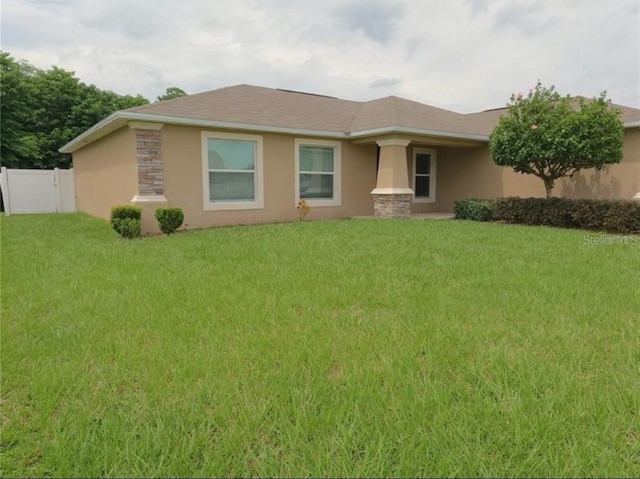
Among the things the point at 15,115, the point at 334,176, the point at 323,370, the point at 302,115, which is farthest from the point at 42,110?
the point at 323,370

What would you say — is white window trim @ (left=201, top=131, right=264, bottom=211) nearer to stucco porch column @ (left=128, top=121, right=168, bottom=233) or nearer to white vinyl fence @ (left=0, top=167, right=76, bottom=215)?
stucco porch column @ (left=128, top=121, right=168, bottom=233)

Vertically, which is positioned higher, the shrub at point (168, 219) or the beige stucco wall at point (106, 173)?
the beige stucco wall at point (106, 173)

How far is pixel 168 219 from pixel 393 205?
671 centimetres

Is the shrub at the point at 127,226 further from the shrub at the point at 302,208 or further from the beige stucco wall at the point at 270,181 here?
the shrub at the point at 302,208

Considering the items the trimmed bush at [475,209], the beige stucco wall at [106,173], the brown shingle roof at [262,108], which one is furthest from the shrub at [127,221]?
the trimmed bush at [475,209]

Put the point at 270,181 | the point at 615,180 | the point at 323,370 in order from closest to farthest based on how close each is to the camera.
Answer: the point at 323,370, the point at 615,180, the point at 270,181

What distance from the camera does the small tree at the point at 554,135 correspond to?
10477 mm

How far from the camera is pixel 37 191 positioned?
733 inches

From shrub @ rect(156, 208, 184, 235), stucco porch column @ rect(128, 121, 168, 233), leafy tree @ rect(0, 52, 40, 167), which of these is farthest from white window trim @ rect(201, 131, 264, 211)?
leafy tree @ rect(0, 52, 40, 167)

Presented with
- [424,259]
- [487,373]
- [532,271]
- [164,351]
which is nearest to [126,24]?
[424,259]

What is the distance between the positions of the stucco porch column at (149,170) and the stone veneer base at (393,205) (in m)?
6.48

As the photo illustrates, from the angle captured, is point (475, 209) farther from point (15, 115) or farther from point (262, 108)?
point (15, 115)

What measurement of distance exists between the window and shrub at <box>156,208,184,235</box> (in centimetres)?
914

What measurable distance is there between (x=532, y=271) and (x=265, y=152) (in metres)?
8.39
